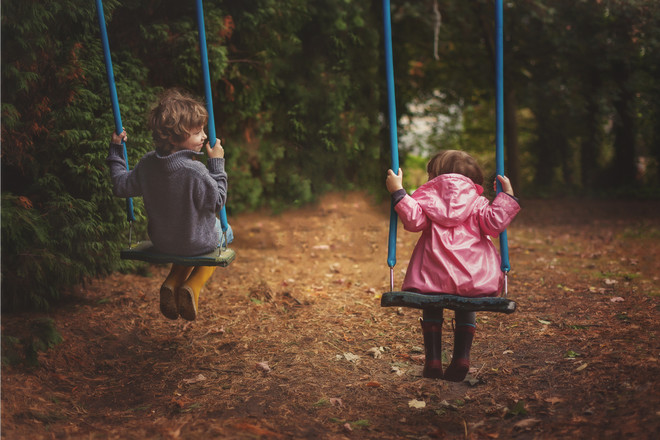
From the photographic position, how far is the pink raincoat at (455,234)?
11.7 ft

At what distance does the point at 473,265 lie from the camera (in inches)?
141

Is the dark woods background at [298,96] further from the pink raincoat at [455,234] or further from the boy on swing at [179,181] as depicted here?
the pink raincoat at [455,234]

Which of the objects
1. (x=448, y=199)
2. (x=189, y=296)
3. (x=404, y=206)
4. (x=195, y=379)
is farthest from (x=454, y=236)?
(x=195, y=379)

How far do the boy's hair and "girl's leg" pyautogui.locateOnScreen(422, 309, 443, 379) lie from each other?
1.81m

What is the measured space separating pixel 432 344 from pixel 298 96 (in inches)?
236

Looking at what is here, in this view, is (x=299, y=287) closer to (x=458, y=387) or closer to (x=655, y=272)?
(x=458, y=387)

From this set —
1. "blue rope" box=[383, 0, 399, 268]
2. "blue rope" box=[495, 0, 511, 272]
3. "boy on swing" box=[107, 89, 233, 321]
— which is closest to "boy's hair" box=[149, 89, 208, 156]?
"boy on swing" box=[107, 89, 233, 321]

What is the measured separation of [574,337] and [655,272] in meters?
2.75

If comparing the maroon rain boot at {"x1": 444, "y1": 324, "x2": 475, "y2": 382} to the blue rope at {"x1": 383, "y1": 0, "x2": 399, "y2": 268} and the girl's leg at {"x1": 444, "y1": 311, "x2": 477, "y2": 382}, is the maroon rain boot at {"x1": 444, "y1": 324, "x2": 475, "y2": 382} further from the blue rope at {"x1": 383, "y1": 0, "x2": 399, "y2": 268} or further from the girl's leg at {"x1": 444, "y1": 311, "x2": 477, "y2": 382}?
the blue rope at {"x1": 383, "y1": 0, "x2": 399, "y2": 268}

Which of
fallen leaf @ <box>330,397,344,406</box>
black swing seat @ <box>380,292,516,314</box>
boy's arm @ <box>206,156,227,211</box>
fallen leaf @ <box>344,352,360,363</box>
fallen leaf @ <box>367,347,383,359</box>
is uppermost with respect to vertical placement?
boy's arm @ <box>206,156,227,211</box>

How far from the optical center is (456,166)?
12.4 feet

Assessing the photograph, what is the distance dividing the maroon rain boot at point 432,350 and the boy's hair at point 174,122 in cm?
184

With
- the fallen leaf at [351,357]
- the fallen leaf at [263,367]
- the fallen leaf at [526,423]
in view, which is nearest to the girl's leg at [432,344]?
the fallen leaf at [526,423]

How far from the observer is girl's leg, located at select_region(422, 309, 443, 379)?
375 cm
